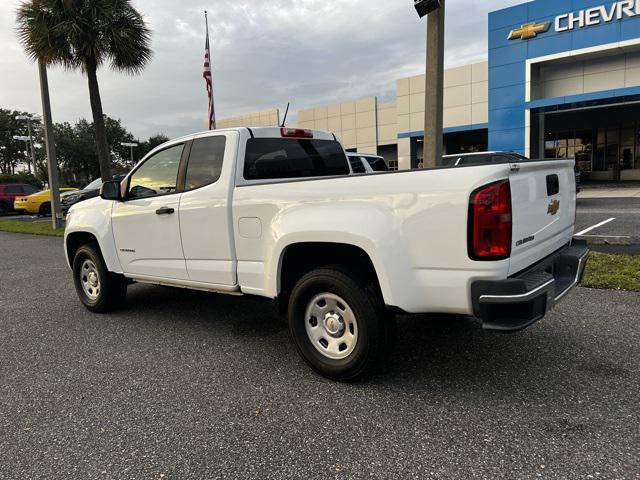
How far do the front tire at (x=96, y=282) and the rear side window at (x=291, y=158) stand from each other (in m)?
2.32

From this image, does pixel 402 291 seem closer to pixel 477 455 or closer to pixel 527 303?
pixel 527 303

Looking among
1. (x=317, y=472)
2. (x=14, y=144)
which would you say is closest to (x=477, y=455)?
(x=317, y=472)

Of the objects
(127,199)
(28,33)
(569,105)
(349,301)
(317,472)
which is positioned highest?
(28,33)

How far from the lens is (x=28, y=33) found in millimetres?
14117

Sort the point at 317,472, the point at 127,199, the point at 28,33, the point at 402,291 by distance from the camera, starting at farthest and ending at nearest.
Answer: the point at 28,33, the point at 127,199, the point at 402,291, the point at 317,472

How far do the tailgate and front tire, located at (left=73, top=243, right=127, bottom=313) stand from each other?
429 centimetres

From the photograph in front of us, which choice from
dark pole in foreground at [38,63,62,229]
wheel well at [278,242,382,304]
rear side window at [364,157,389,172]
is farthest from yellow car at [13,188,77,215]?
wheel well at [278,242,382,304]

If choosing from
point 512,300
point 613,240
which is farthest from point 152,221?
point 613,240

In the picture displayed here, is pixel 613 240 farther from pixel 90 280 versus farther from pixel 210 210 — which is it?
pixel 90 280

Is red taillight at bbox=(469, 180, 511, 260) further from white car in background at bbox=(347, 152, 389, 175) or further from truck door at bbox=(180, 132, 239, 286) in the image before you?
white car in background at bbox=(347, 152, 389, 175)

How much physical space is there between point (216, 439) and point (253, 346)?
1.51 meters

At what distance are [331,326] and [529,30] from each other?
24.5 m

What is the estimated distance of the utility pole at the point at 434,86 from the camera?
750 cm

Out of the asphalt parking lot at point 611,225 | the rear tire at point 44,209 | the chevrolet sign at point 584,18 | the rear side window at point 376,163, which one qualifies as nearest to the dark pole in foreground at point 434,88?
the asphalt parking lot at point 611,225
